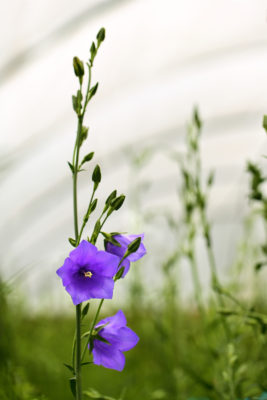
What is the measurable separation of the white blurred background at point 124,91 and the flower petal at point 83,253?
2964 millimetres

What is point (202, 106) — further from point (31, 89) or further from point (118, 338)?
point (118, 338)

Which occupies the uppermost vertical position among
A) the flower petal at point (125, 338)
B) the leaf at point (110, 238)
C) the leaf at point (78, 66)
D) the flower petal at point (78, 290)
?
the leaf at point (78, 66)

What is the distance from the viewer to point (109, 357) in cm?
71

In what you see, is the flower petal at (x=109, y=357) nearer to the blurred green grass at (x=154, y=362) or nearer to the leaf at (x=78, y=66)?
the blurred green grass at (x=154, y=362)

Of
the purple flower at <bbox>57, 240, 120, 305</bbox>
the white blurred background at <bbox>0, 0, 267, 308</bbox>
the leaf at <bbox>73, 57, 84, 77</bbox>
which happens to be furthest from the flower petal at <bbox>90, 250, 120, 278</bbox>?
the white blurred background at <bbox>0, 0, 267, 308</bbox>

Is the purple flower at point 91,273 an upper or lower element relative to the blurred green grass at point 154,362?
upper

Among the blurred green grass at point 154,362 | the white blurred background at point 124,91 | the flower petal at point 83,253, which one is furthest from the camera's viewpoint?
the white blurred background at point 124,91

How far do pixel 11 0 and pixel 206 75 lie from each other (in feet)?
7.56

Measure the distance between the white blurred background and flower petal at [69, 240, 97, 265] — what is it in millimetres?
2964

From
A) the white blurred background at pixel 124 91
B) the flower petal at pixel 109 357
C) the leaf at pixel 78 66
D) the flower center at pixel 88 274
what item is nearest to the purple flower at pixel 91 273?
the flower center at pixel 88 274

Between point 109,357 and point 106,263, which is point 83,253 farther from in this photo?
point 109,357

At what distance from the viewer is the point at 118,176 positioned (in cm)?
754

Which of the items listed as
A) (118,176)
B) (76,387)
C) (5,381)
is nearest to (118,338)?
(76,387)

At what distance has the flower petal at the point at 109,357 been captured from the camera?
2.32ft
